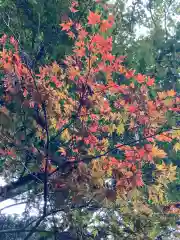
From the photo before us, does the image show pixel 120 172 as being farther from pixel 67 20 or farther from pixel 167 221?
pixel 67 20

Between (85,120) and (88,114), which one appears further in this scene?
(85,120)

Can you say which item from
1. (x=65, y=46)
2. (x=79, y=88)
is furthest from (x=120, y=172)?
(x=65, y=46)

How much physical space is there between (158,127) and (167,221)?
43.4 inches

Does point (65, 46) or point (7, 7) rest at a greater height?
point (7, 7)

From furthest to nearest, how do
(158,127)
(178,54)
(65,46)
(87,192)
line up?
(178,54), (65,46), (158,127), (87,192)

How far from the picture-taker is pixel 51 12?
610cm

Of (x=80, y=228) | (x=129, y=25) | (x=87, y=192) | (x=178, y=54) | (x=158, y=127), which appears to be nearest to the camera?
(x=87, y=192)

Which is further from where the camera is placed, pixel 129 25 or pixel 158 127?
pixel 129 25

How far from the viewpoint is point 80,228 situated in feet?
11.5

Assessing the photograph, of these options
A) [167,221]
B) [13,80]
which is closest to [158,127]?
[167,221]

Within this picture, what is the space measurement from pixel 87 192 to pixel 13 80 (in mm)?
1465

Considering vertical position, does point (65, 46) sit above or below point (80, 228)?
above

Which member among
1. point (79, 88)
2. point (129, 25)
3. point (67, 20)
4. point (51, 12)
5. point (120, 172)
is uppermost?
point (129, 25)

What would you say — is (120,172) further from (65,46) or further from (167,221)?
(65,46)
